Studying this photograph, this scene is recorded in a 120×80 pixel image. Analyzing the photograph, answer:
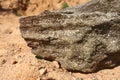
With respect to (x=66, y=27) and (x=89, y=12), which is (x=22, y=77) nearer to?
(x=66, y=27)

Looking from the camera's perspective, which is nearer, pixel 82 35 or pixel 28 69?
pixel 82 35

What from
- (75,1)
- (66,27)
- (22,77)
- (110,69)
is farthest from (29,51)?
(75,1)

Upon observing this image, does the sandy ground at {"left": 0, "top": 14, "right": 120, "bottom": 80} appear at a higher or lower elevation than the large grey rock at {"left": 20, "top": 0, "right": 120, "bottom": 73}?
lower

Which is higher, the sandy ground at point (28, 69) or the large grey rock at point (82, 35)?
the large grey rock at point (82, 35)

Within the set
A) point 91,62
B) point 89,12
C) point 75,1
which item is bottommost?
point 75,1

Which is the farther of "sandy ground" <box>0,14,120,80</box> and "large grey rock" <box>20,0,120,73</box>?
"sandy ground" <box>0,14,120,80</box>
